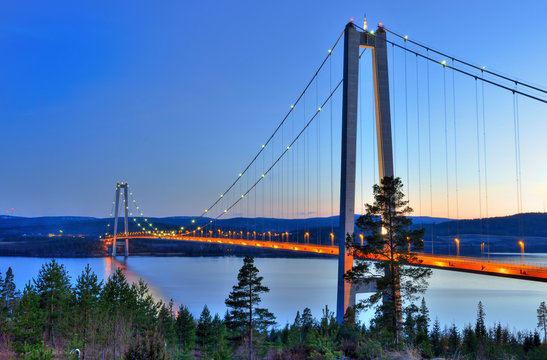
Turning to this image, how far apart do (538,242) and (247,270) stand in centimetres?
5474

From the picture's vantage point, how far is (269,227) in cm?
15662

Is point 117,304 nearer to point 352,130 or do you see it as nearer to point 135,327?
point 135,327

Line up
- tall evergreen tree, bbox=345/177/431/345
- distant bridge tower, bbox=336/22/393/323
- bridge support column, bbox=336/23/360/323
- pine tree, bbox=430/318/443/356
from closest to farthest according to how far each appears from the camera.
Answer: tall evergreen tree, bbox=345/177/431/345
pine tree, bbox=430/318/443/356
bridge support column, bbox=336/23/360/323
distant bridge tower, bbox=336/22/393/323

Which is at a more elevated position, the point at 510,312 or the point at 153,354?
the point at 153,354

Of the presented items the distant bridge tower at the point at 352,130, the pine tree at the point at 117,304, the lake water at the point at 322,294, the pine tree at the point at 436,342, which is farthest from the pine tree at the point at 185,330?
the pine tree at the point at 436,342

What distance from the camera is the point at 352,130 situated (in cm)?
2408

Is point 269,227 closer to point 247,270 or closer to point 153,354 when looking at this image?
point 247,270

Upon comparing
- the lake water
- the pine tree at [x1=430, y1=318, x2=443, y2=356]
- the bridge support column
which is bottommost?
the lake water

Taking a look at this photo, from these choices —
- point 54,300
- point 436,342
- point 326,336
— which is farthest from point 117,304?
point 326,336

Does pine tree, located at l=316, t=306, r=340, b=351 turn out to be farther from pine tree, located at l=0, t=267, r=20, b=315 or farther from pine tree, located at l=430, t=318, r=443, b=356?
pine tree, located at l=0, t=267, r=20, b=315

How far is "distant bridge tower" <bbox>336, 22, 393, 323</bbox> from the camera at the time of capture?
23.0 metres

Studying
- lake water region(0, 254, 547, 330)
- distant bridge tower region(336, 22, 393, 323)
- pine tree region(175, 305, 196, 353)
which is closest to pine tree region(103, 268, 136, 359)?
pine tree region(175, 305, 196, 353)

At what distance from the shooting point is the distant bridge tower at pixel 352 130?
23.0 m

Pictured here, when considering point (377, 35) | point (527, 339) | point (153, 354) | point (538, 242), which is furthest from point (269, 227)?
point (153, 354)
